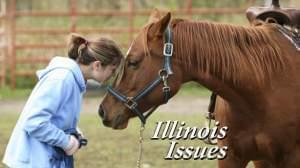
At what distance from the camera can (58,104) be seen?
4.57 m

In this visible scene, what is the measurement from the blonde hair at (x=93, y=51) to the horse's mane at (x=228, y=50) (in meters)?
0.38

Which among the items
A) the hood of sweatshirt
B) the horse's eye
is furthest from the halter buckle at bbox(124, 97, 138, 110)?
the hood of sweatshirt

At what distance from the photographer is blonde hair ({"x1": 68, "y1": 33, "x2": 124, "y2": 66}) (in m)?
4.79

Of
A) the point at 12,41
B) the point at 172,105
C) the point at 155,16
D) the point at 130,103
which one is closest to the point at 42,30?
the point at 12,41

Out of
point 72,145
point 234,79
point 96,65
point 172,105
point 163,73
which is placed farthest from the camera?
point 172,105

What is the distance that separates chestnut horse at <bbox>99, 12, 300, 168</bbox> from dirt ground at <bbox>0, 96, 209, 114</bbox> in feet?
23.3

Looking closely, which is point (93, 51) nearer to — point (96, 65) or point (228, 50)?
point (96, 65)

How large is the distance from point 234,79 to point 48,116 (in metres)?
1.22

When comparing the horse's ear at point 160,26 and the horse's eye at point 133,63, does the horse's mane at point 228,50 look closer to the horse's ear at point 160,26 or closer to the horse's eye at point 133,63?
the horse's ear at point 160,26

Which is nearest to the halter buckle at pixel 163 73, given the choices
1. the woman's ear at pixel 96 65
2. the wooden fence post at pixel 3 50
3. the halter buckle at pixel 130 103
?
the halter buckle at pixel 130 103

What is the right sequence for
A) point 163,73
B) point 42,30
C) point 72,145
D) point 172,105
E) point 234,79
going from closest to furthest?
point 72,145 < point 163,73 < point 234,79 < point 172,105 < point 42,30

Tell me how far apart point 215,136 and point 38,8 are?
16586 millimetres

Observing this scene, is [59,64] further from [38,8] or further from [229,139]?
[38,8]

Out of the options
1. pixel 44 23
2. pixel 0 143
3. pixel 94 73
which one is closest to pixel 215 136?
pixel 94 73
